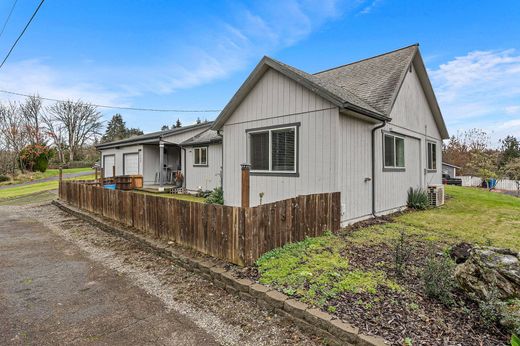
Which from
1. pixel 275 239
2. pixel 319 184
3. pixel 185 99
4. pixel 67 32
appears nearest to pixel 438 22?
pixel 319 184

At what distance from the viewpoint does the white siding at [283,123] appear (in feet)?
21.8

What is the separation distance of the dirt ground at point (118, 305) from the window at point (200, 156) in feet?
28.9

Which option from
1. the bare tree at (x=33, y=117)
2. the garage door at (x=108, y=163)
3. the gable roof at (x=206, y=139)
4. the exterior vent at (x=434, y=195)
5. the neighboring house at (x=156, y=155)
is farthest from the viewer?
the bare tree at (x=33, y=117)

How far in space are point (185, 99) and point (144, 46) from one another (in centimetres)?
1582

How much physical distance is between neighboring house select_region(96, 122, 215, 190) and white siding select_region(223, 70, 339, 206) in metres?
6.56

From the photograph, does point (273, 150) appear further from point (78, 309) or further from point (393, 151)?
point (78, 309)

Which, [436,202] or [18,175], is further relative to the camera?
[18,175]

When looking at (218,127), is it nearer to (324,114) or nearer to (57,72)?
(324,114)

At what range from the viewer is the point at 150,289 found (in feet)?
13.1

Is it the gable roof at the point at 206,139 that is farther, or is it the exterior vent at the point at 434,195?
the gable roof at the point at 206,139

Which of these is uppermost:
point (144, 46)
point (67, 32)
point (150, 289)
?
point (144, 46)

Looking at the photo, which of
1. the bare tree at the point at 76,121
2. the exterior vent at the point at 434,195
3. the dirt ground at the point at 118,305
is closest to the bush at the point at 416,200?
the exterior vent at the point at 434,195

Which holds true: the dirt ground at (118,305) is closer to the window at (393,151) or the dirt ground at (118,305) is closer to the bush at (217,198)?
the bush at (217,198)

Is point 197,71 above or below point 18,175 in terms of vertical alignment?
above
